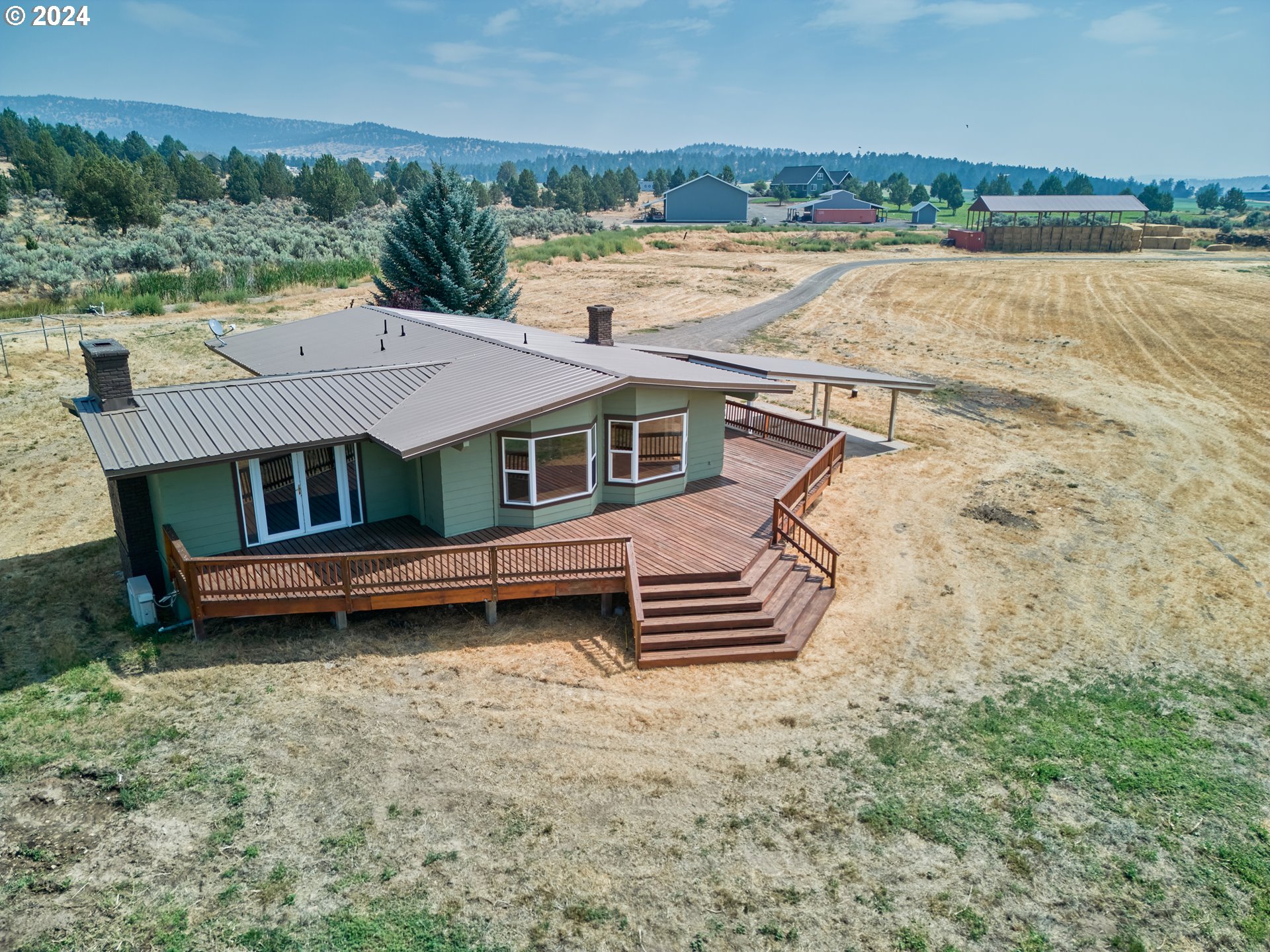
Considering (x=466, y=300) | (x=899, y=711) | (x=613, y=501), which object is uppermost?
(x=466, y=300)

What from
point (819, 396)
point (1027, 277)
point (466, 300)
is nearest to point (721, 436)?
point (819, 396)

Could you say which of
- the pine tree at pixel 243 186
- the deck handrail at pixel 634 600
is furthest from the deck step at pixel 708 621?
the pine tree at pixel 243 186

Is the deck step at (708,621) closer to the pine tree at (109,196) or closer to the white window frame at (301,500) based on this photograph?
the white window frame at (301,500)

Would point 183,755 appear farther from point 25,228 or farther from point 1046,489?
point 25,228

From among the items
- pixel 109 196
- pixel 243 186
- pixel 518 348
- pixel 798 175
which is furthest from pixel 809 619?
pixel 798 175

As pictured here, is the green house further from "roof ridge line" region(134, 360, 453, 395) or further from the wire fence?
the wire fence
